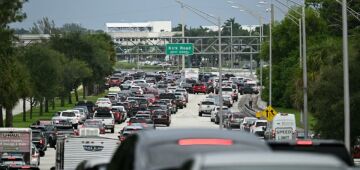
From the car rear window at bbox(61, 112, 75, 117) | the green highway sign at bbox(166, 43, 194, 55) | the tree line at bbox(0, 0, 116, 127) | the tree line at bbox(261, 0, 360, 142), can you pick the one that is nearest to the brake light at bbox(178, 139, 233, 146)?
the tree line at bbox(261, 0, 360, 142)

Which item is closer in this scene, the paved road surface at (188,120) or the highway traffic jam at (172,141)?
the highway traffic jam at (172,141)

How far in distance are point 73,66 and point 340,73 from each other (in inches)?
2756

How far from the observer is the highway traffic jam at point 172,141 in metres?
9.19

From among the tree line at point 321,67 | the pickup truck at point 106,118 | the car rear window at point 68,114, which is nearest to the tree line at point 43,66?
the car rear window at point 68,114

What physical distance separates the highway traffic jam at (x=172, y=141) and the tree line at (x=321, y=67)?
2.94m

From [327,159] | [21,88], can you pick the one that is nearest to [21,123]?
[21,88]

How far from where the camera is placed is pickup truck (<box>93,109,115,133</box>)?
257ft


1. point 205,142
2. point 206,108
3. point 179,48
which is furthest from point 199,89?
point 205,142

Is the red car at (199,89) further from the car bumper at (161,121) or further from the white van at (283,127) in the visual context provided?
the white van at (283,127)

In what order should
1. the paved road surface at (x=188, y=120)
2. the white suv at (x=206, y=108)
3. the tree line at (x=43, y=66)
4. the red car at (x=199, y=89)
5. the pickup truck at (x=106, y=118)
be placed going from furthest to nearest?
the red car at (x=199, y=89), the white suv at (x=206, y=108), the pickup truck at (x=106, y=118), the paved road surface at (x=188, y=120), the tree line at (x=43, y=66)

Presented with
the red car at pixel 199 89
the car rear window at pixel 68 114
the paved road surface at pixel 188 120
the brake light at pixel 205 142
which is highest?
the red car at pixel 199 89

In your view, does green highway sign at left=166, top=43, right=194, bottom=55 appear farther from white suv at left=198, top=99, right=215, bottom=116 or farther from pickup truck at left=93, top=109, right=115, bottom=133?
pickup truck at left=93, top=109, right=115, bottom=133

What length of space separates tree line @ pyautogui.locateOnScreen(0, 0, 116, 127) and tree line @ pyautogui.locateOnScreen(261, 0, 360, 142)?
1630 cm

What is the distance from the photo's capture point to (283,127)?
192 feet
